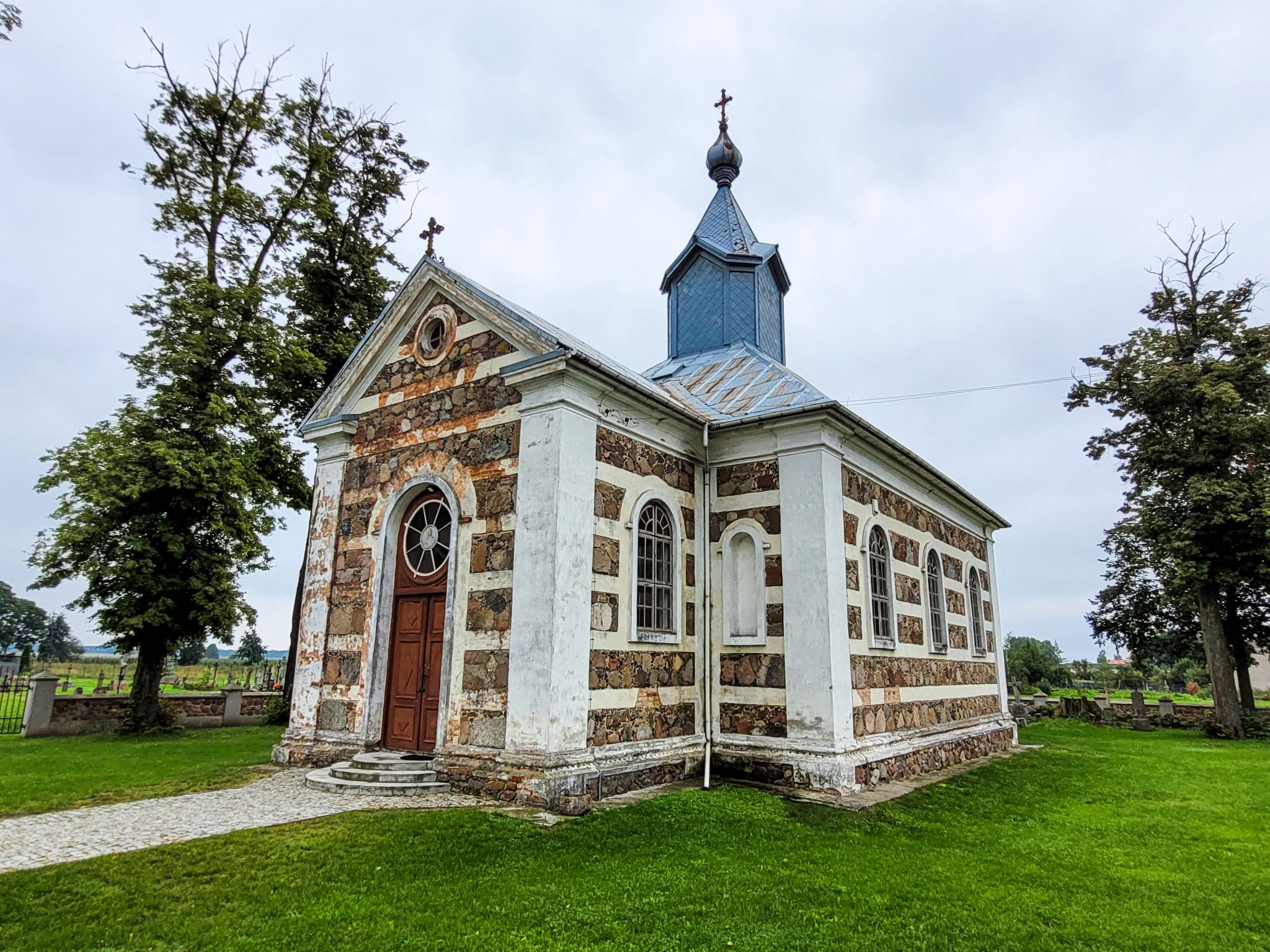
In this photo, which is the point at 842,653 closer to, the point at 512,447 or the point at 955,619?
the point at 512,447

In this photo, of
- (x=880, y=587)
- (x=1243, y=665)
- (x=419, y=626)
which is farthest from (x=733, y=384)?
(x=1243, y=665)

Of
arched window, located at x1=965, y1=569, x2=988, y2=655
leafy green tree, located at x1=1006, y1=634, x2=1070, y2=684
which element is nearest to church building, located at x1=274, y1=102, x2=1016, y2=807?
arched window, located at x1=965, y1=569, x2=988, y2=655

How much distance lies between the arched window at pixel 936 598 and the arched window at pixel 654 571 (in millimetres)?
5924

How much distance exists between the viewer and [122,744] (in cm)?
1449

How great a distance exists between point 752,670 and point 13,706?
65.7 feet

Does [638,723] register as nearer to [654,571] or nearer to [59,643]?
[654,571]

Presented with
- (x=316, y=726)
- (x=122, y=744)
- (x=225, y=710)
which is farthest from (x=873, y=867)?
(x=225, y=710)

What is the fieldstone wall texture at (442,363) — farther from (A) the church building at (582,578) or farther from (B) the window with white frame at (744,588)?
(B) the window with white frame at (744,588)

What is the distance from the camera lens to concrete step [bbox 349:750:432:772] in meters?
9.05

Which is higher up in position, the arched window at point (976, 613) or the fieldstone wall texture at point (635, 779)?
the arched window at point (976, 613)

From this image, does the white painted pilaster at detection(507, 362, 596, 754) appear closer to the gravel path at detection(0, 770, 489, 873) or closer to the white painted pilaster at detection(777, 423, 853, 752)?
the gravel path at detection(0, 770, 489, 873)

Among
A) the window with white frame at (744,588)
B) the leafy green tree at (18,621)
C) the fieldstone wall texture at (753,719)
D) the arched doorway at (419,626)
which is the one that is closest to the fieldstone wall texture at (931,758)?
the fieldstone wall texture at (753,719)

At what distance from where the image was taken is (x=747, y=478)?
11.0 metres

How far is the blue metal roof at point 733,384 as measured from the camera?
11.5 metres
